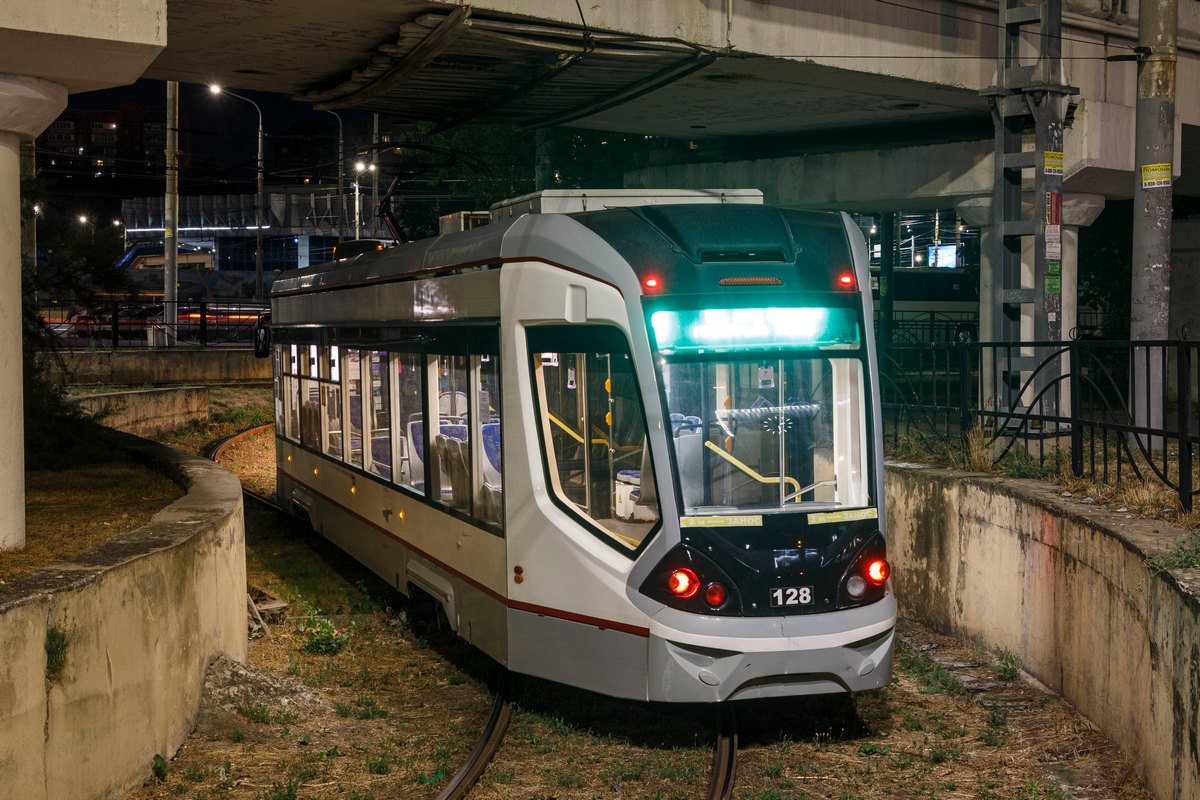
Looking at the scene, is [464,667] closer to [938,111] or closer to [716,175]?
[938,111]

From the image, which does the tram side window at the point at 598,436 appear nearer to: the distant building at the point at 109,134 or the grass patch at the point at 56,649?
the grass patch at the point at 56,649

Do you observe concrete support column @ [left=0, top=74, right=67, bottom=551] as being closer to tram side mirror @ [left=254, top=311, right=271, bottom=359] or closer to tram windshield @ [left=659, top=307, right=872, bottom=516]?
tram windshield @ [left=659, top=307, right=872, bottom=516]

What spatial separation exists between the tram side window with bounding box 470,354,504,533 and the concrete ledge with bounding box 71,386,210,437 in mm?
13617

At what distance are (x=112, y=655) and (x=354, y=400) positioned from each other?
5549 mm

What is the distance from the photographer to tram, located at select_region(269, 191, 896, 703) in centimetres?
706

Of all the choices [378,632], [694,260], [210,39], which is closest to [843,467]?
[694,260]

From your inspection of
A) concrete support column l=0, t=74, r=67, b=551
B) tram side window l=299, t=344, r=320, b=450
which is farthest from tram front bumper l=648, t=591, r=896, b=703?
tram side window l=299, t=344, r=320, b=450

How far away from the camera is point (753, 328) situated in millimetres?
7320

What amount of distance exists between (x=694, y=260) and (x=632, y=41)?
6004 mm

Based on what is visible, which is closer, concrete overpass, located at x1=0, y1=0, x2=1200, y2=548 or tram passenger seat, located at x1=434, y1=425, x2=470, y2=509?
tram passenger seat, located at x1=434, y1=425, x2=470, y2=509

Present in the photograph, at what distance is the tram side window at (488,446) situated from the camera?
8102mm

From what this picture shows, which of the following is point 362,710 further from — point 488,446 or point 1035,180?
point 1035,180

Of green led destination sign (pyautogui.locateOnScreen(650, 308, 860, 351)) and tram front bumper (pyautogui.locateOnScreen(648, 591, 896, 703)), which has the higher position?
green led destination sign (pyautogui.locateOnScreen(650, 308, 860, 351))

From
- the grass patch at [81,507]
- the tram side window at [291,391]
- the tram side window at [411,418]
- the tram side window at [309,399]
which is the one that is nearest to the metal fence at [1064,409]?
the tram side window at [411,418]
